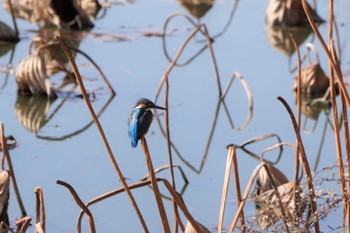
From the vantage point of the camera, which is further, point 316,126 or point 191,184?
point 316,126

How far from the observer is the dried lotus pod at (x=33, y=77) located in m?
4.75

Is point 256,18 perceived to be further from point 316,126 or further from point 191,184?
point 191,184

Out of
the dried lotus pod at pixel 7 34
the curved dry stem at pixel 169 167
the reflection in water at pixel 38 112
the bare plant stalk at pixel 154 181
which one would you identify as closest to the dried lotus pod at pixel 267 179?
the curved dry stem at pixel 169 167

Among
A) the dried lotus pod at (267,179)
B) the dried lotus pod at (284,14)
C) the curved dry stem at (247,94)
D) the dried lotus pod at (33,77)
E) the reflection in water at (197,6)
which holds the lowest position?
the dried lotus pod at (267,179)

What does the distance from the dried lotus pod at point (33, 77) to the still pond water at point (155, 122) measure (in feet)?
0.25

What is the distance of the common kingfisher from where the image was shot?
6.80 feet

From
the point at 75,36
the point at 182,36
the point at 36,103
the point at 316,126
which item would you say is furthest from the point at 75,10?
the point at 316,126

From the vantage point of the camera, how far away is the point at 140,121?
6.82 feet

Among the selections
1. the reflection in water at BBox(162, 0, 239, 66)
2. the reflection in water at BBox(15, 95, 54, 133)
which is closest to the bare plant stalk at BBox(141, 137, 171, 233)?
the reflection in water at BBox(15, 95, 54, 133)

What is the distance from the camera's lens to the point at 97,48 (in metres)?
5.79

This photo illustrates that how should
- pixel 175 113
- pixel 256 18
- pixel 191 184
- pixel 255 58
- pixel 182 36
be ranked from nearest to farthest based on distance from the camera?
1. pixel 191 184
2. pixel 175 113
3. pixel 255 58
4. pixel 182 36
5. pixel 256 18

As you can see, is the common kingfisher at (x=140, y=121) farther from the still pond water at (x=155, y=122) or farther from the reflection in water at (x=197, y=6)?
the reflection in water at (x=197, y=6)

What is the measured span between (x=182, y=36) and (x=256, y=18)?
2.32ft

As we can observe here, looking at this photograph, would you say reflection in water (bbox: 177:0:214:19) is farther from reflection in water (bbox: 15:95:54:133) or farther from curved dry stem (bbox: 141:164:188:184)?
curved dry stem (bbox: 141:164:188:184)
